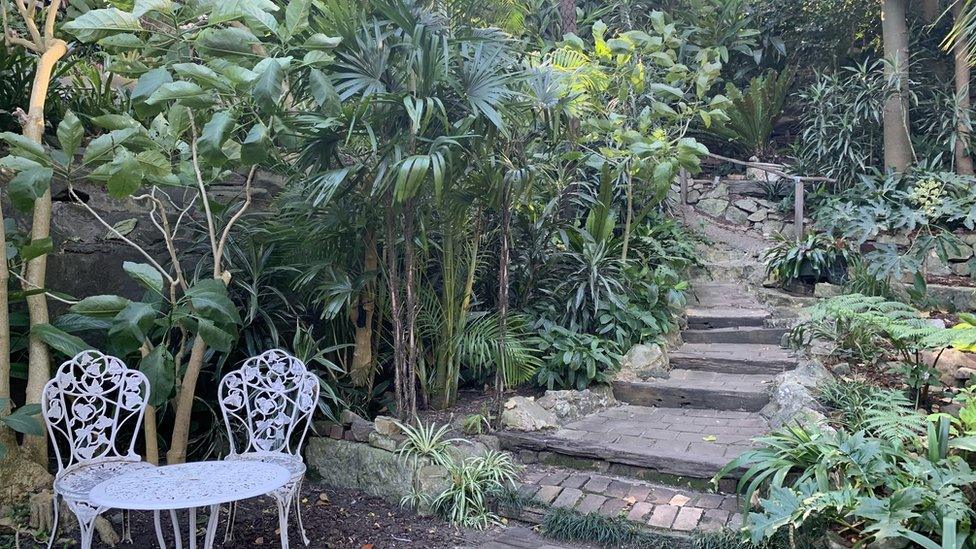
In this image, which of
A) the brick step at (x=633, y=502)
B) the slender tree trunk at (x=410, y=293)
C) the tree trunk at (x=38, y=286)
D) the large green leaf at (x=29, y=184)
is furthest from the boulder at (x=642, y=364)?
the large green leaf at (x=29, y=184)

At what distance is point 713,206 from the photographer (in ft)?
29.9

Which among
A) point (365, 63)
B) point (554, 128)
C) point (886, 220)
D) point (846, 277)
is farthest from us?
point (886, 220)

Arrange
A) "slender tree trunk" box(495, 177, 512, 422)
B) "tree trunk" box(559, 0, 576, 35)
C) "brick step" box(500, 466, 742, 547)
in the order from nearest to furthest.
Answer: "brick step" box(500, 466, 742, 547)
"slender tree trunk" box(495, 177, 512, 422)
"tree trunk" box(559, 0, 576, 35)

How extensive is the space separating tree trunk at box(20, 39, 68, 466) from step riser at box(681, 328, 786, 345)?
462cm

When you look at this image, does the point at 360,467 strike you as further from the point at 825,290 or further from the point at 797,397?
the point at 825,290

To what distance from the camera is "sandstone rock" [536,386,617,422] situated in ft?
14.3

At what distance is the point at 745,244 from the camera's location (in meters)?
8.25

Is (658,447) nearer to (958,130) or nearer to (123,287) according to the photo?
(123,287)

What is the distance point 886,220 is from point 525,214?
13.3 ft

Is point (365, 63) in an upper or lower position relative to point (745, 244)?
upper

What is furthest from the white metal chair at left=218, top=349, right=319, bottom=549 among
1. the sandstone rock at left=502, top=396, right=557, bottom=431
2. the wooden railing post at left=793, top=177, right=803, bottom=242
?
the wooden railing post at left=793, top=177, right=803, bottom=242

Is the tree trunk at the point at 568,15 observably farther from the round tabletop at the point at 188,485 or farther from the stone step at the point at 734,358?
the round tabletop at the point at 188,485

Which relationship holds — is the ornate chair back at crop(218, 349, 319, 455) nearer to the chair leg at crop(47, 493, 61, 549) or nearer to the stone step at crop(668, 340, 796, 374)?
the chair leg at crop(47, 493, 61, 549)

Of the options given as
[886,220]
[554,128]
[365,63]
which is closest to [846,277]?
[886,220]
